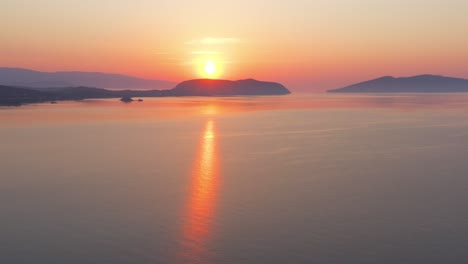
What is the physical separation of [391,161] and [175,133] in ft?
67.5

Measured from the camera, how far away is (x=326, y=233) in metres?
11.9

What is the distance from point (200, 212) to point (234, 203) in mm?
1412

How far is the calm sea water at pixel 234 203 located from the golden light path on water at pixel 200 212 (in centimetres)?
5

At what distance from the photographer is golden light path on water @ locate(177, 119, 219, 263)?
10719 mm

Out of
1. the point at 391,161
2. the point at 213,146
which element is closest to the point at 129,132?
the point at 213,146

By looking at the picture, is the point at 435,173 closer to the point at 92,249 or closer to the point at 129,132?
the point at 92,249

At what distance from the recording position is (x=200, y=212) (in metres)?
14.0

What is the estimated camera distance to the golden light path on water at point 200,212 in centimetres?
1072

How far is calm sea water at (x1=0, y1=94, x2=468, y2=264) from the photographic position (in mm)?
10742

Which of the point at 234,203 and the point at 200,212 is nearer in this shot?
the point at 200,212

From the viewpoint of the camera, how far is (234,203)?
14.9 m

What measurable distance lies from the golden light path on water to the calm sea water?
2.0 inches

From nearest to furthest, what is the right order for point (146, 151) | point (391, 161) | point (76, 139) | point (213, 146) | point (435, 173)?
point (435, 173)
point (391, 161)
point (146, 151)
point (213, 146)
point (76, 139)

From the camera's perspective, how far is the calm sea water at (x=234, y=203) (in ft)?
35.2
